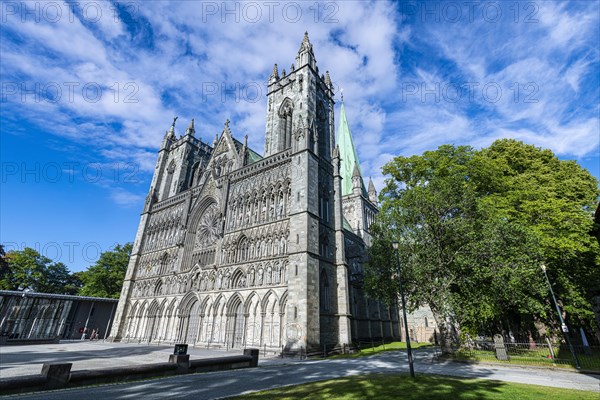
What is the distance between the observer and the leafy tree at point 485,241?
1751cm

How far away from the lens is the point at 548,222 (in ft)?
65.4

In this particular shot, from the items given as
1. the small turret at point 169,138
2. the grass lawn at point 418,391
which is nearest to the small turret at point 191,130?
the small turret at point 169,138

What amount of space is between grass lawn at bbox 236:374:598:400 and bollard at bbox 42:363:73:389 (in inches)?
245

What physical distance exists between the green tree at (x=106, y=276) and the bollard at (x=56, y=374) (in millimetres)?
49574

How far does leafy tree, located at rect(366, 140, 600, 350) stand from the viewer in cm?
1751

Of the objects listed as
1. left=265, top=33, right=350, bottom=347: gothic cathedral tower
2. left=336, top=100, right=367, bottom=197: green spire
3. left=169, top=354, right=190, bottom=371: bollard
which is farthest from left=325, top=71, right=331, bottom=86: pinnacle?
left=169, top=354, right=190, bottom=371: bollard

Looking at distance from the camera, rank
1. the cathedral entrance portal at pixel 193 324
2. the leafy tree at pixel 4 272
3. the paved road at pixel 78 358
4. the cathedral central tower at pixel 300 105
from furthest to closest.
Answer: the leafy tree at pixel 4 272 < the cathedral central tower at pixel 300 105 < the cathedral entrance portal at pixel 193 324 < the paved road at pixel 78 358

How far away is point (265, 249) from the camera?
26656 millimetres

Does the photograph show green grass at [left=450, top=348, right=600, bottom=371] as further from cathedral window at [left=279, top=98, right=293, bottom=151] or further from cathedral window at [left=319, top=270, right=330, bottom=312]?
cathedral window at [left=279, top=98, right=293, bottom=151]

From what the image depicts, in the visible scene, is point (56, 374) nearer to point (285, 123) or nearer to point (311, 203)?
point (311, 203)

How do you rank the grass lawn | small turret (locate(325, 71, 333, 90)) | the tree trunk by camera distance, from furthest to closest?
small turret (locate(325, 71, 333, 90)) < the tree trunk < the grass lawn

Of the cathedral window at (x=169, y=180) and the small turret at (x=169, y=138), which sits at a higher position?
the small turret at (x=169, y=138)

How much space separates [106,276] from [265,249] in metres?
41.4

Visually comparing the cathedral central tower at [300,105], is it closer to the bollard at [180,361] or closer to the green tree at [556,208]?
the green tree at [556,208]
